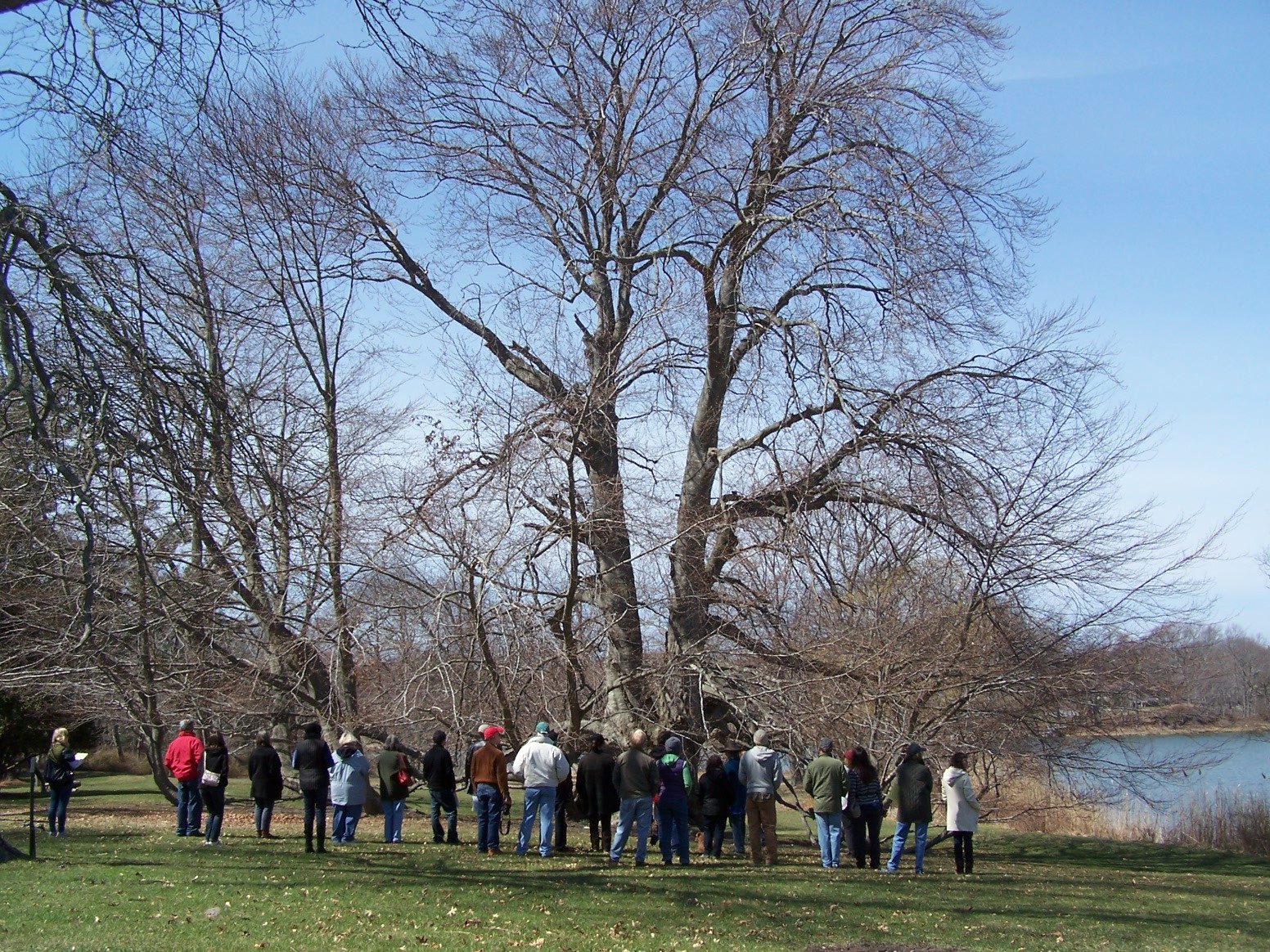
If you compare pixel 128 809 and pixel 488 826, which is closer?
pixel 488 826

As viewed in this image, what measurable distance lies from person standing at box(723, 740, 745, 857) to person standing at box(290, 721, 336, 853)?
16.0ft

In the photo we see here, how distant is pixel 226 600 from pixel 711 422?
8266 millimetres

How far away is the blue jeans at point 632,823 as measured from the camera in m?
12.2

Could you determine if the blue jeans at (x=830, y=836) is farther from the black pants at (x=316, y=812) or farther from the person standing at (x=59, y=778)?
the person standing at (x=59, y=778)

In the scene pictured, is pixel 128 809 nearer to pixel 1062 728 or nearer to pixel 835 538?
pixel 835 538

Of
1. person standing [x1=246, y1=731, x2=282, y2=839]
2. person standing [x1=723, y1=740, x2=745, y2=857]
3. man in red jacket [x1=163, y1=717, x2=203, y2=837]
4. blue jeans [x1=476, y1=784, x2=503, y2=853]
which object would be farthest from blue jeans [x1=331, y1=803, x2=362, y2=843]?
person standing [x1=723, y1=740, x2=745, y2=857]

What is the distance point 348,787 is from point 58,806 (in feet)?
12.6

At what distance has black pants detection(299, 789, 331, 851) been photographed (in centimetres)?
1220

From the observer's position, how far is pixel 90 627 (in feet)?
24.1

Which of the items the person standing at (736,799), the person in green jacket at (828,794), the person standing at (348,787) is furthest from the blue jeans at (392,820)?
the person in green jacket at (828,794)

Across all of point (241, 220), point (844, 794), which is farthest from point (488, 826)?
point (241, 220)

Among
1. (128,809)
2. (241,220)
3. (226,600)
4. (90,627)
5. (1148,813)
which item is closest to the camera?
(90,627)

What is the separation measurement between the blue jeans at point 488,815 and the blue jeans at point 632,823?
146 cm

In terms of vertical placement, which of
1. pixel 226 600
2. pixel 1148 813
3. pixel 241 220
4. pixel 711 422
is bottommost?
pixel 1148 813
